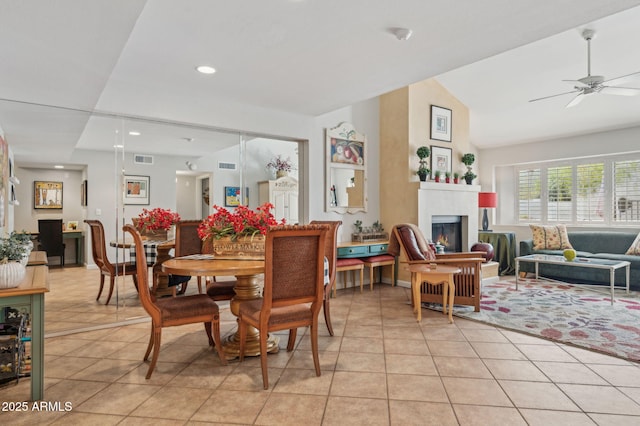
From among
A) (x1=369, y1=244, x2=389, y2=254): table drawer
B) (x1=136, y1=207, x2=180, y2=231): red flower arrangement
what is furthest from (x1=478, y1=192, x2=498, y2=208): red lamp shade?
(x1=136, y1=207, x2=180, y2=231): red flower arrangement

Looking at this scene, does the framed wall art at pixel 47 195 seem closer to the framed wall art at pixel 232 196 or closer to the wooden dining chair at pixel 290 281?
the framed wall art at pixel 232 196

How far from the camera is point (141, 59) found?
3168mm

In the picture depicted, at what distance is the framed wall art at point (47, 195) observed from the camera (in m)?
3.43

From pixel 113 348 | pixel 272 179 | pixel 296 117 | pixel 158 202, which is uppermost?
pixel 296 117

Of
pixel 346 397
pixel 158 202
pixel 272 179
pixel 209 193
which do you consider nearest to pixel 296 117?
pixel 272 179

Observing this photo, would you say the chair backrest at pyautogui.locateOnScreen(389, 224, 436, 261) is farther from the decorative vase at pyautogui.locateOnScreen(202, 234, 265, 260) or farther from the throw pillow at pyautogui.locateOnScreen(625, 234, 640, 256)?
the throw pillow at pyautogui.locateOnScreen(625, 234, 640, 256)

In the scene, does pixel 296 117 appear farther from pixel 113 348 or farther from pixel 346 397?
pixel 346 397

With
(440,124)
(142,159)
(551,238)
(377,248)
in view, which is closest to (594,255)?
(551,238)

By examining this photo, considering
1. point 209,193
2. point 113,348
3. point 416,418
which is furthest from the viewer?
point 209,193

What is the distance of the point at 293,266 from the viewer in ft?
7.97

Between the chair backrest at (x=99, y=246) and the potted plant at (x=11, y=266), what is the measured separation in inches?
52.5

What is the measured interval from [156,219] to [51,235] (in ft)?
3.02

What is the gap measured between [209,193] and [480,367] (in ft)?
10.5

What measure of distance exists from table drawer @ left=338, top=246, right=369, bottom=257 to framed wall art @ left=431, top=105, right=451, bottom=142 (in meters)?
2.06
